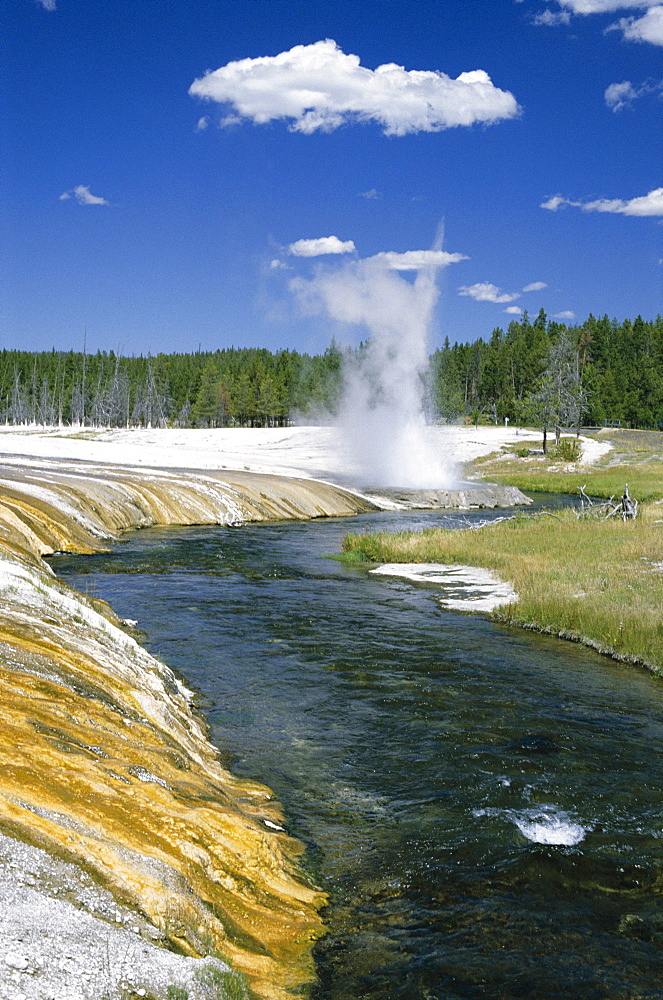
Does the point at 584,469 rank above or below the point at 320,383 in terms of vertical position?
below

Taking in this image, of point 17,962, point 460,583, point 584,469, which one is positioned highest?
point 584,469

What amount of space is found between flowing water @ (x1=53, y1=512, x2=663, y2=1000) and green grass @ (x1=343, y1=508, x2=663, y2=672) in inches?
29.0

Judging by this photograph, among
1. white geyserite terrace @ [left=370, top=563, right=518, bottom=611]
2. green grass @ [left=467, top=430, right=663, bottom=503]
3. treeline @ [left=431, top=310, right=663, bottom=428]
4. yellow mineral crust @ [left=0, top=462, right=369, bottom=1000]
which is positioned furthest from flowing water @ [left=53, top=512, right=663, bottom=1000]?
treeline @ [left=431, top=310, right=663, bottom=428]

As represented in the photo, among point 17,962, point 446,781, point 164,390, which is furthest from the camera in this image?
point 164,390

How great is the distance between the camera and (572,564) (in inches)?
800

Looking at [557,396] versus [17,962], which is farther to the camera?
[557,396]

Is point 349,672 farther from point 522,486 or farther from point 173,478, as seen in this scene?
point 522,486

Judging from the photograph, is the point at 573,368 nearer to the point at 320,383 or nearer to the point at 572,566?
the point at 320,383

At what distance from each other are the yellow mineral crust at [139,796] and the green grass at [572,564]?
791cm

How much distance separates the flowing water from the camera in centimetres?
578

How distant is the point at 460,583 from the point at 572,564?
2860 millimetres

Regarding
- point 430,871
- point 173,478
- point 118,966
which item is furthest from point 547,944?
point 173,478

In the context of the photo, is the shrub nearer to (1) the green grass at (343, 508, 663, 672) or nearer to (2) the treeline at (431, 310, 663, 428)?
(2) the treeline at (431, 310, 663, 428)

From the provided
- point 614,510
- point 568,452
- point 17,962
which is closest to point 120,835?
point 17,962
